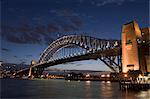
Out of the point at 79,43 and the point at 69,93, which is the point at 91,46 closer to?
the point at 79,43

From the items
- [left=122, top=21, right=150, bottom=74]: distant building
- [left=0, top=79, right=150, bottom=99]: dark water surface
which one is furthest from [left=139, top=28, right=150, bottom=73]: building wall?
[left=0, top=79, right=150, bottom=99]: dark water surface

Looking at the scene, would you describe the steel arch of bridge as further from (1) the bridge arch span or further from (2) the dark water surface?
(2) the dark water surface

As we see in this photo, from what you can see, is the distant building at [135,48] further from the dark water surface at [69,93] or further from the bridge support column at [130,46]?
the dark water surface at [69,93]

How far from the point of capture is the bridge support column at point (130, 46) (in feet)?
148

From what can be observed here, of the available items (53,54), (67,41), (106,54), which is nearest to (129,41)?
(106,54)

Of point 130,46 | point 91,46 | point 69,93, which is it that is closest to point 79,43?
point 91,46

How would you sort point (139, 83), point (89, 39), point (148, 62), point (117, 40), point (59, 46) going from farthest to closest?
point (59, 46)
point (89, 39)
point (117, 40)
point (148, 62)
point (139, 83)

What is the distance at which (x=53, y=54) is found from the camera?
232 feet

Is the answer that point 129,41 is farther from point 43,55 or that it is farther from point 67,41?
point 43,55

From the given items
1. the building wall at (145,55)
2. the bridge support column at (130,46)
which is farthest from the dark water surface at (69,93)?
the building wall at (145,55)

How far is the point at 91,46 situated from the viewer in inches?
2408

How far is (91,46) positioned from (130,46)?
16.0 metres

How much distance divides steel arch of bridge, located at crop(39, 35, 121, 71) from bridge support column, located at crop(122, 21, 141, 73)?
120 inches

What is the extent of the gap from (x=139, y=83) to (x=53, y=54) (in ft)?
127
